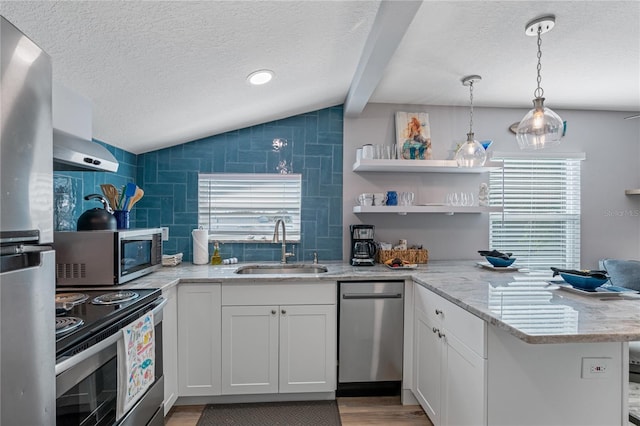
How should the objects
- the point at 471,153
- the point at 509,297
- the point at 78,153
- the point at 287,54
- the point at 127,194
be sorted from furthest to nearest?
the point at 471,153, the point at 127,194, the point at 287,54, the point at 509,297, the point at 78,153

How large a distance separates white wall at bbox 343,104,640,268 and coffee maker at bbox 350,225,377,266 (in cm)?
20

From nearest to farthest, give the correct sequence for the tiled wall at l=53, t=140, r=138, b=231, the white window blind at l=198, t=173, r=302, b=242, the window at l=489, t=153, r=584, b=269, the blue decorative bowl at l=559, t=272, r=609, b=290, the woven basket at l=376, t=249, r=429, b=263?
1. the blue decorative bowl at l=559, t=272, r=609, b=290
2. the tiled wall at l=53, t=140, r=138, b=231
3. the woven basket at l=376, t=249, r=429, b=263
4. the white window blind at l=198, t=173, r=302, b=242
5. the window at l=489, t=153, r=584, b=269

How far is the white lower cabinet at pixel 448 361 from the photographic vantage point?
145cm

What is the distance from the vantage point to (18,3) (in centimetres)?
114

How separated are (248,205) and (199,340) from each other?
48.1 inches

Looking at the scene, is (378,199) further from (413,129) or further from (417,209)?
(413,129)

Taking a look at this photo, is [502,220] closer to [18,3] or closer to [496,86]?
[496,86]

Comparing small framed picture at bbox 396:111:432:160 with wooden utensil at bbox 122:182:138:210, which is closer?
wooden utensil at bbox 122:182:138:210

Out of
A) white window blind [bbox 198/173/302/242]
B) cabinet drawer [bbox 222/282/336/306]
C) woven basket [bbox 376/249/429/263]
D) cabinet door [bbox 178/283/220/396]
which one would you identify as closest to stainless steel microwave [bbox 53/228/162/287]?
cabinet door [bbox 178/283/220/396]

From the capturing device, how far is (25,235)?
713 mm

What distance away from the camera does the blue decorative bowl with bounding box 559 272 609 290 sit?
5.65 ft

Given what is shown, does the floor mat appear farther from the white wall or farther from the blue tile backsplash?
the white wall

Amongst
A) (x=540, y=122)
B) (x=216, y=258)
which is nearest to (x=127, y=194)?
(x=216, y=258)

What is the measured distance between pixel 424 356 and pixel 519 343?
0.82m
